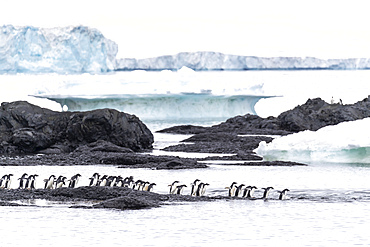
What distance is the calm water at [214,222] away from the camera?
477 inches

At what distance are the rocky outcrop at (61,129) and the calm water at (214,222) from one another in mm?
11516

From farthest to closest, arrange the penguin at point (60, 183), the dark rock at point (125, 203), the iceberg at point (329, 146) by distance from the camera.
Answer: the iceberg at point (329, 146) → the penguin at point (60, 183) → the dark rock at point (125, 203)

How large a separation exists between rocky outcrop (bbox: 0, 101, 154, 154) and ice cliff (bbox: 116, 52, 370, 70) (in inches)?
1769

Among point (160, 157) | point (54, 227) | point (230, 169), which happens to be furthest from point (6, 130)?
point (54, 227)

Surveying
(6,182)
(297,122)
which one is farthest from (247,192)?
(297,122)

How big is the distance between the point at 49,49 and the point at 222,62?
21.9 meters

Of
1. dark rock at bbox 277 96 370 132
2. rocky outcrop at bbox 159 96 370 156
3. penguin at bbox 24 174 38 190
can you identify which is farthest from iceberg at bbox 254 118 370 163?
dark rock at bbox 277 96 370 132

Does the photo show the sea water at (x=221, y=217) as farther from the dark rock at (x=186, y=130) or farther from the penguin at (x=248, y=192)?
the dark rock at (x=186, y=130)

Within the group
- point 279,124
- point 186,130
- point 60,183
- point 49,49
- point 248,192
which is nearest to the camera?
point 248,192

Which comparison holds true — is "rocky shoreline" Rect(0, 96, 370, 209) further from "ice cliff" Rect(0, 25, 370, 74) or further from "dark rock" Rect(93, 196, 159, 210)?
Result: "ice cliff" Rect(0, 25, 370, 74)

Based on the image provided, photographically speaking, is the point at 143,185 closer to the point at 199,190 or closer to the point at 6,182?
the point at 199,190

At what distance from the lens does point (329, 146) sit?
26.2 m

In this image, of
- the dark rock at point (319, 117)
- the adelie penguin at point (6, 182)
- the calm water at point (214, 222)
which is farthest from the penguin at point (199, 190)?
the dark rock at point (319, 117)

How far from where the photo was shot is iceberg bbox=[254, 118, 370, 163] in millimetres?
25734
